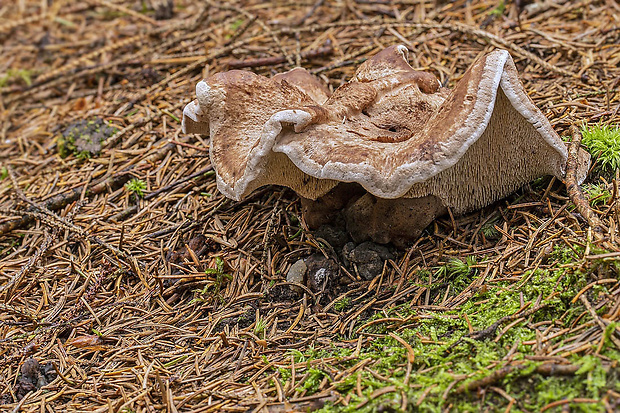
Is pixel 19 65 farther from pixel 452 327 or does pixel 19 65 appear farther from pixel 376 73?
pixel 452 327

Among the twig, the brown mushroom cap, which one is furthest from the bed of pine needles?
the brown mushroom cap

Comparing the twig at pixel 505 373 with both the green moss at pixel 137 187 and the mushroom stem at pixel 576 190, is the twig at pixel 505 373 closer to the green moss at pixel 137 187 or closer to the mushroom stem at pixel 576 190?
the mushroom stem at pixel 576 190

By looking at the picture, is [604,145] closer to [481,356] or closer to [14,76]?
[481,356]

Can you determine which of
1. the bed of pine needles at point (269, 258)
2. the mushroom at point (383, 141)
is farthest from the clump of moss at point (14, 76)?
the mushroom at point (383, 141)

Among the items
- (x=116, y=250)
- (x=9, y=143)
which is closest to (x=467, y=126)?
(x=116, y=250)

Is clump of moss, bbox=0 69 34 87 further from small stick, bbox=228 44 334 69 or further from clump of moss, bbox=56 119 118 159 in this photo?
small stick, bbox=228 44 334 69

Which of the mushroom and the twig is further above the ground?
the mushroom

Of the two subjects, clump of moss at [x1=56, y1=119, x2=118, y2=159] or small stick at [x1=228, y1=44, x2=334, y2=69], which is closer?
clump of moss at [x1=56, y1=119, x2=118, y2=159]

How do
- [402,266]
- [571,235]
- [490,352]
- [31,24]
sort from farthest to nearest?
[31,24], [402,266], [571,235], [490,352]
